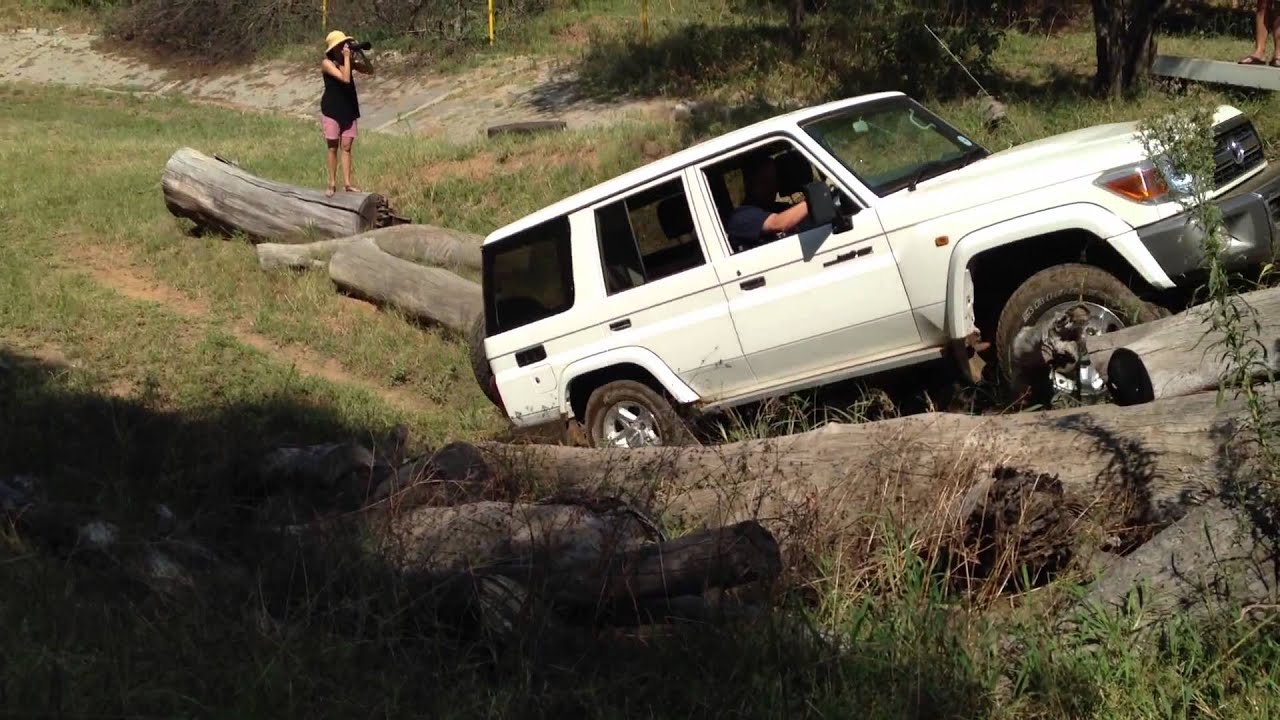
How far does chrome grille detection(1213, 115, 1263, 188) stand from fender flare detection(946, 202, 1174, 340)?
0.58 meters

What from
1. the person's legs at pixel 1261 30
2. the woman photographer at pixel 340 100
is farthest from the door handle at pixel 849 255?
the woman photographer at pixel 340 100

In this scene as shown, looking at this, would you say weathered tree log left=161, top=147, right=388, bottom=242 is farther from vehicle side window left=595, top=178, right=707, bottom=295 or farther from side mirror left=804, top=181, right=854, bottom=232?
side mirror left=804, top=181, right=854, bottom=232

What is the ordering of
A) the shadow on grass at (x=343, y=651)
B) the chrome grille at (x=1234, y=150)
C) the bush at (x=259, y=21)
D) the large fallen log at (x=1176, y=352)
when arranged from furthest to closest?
the bush at (x=259, y=21), the chrome grille at (x=1234, y=150), the large fallen log at (x=1176, y=352), the shadow on grass at (x=343, y=651)

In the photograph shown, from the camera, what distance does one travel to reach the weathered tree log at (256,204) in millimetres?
13875

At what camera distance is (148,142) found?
68.7 feet

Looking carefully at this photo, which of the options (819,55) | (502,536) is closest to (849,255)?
(502,536)

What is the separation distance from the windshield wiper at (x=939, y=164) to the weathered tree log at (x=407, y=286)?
15.6 feet

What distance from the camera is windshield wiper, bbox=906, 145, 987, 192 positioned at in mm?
7114

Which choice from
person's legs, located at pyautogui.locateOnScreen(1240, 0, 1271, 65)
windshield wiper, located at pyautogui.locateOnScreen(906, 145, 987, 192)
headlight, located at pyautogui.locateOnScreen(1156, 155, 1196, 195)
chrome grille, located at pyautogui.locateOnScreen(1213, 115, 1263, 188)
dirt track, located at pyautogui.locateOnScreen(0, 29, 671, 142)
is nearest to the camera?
headlight, located at pyautogui.locateOnScreen(1156, 155, 1196, 195)

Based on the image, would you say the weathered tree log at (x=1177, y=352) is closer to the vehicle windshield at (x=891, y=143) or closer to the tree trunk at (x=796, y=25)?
the vehicle windshield at (x=891, y=143)

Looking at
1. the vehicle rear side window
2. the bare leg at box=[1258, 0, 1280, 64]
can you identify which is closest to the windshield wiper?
the vehicle rear side window

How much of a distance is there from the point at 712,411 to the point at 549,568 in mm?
2867

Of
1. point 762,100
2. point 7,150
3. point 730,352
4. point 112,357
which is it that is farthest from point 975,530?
point 7,150

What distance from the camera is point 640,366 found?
7766mm
